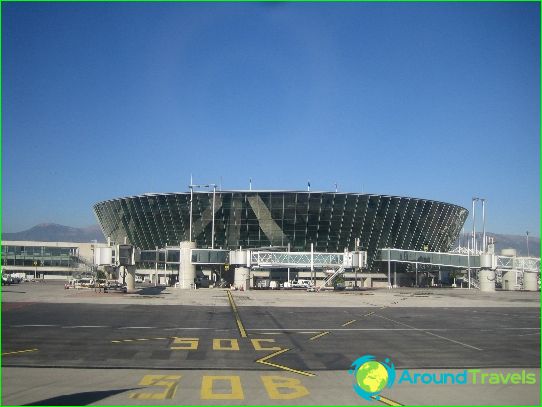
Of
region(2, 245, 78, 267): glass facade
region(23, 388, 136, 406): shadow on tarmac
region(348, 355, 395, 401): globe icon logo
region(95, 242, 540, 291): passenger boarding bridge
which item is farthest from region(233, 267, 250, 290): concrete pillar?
region(2, 245, 78, 267): glass facade

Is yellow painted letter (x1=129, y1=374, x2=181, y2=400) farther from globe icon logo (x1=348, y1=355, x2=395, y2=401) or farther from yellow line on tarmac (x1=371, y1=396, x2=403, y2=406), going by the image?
yellow line on tarmac (x1=371, y1=396, x2=403, y2=406)

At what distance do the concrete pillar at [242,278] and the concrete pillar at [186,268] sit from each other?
10161 millimetres

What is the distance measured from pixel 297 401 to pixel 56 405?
799 cm

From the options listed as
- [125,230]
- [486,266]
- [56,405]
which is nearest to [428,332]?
[56,405]

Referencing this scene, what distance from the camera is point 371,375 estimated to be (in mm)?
22906

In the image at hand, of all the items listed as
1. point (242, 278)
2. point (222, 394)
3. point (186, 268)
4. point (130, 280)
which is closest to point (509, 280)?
point (242, 278)

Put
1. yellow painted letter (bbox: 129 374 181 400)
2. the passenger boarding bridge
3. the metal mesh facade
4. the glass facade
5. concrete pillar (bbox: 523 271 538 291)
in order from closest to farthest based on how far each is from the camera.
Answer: yellow painted letter (bbox: 129 374 181 400) < the passenger boarding bridge < concrete pillar (bbox: 523 271 538 291) < the metal mesh facade < the glass facade

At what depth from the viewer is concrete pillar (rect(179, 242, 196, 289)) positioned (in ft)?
339

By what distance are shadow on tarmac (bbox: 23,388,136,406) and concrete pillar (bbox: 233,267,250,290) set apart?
267ft

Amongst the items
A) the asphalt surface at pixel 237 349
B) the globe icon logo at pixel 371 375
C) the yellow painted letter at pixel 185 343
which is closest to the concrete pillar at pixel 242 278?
the asphalt surface at pixel 237 349

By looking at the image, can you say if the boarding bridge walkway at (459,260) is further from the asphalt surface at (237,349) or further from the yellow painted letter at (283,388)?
the yellow painted letter at (283,388)

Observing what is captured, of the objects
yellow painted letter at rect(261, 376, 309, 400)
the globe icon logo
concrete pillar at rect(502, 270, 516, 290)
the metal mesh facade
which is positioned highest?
the metal mesh facade

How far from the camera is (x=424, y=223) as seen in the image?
14425cm

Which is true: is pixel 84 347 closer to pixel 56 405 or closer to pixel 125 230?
pixel 56 405
